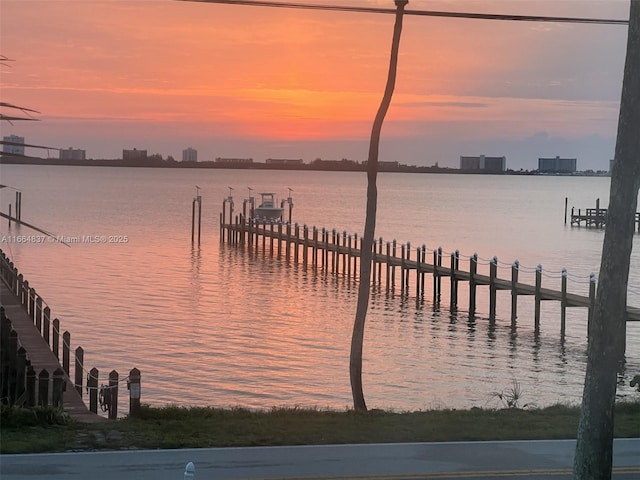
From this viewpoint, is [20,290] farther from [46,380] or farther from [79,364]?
[46,380]

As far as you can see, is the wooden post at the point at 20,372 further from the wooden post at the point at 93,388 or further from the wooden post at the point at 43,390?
the wooden post at the point at 43,390

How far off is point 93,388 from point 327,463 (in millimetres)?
8749

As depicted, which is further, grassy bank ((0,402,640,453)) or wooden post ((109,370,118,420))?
wooden post ((109,370,118,420))

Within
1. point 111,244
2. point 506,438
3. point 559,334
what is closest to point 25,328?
point 506,438

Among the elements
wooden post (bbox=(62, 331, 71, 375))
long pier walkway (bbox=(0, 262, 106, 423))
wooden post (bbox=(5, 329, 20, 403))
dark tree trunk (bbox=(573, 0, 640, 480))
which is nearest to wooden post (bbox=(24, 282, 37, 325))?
long pier walkway (bbox=(0, 262, 106, 423))

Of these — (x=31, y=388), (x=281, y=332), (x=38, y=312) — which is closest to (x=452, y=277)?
(x=281, y=332)

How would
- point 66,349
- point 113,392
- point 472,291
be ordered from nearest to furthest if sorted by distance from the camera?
point 113,392 < point 66,349 < point 472,291

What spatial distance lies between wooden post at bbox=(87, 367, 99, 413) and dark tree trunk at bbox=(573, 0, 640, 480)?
1175 cm

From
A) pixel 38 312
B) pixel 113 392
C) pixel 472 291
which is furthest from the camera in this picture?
pixel 472 291

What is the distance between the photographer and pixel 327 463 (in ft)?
35.3

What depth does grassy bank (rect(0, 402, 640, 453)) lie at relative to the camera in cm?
1148

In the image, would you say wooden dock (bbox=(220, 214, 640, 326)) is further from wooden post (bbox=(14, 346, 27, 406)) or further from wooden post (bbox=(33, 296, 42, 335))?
wooden post (bbox=(14, 346, 27, 406))

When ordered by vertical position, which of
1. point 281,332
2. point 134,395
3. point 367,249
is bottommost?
point 281,332

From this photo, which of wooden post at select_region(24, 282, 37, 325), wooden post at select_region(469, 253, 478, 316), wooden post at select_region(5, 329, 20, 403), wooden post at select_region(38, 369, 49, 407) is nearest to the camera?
wooden post at select_region(38, 369, 49, 407)
